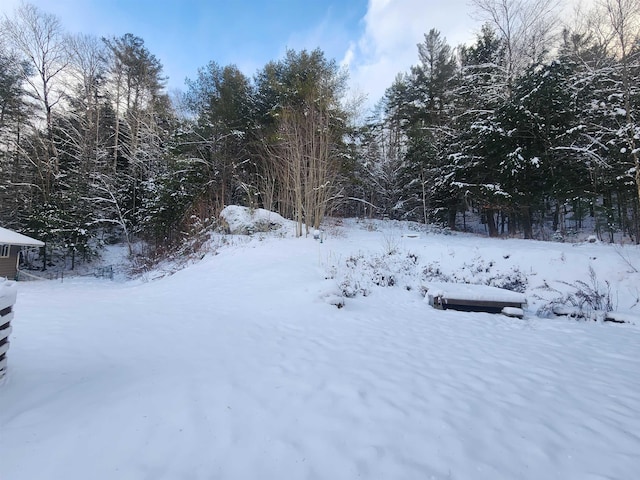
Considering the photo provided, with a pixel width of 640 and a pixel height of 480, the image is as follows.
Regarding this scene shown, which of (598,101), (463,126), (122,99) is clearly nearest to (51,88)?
(122,99)

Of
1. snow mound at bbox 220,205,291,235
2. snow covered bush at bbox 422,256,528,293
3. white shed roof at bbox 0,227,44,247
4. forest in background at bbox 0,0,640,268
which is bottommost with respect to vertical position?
snow covered bush at bbox 422,256,528,293

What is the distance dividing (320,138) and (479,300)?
9.37m

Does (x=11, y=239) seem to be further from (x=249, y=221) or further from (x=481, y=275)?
(x=481, y=275)

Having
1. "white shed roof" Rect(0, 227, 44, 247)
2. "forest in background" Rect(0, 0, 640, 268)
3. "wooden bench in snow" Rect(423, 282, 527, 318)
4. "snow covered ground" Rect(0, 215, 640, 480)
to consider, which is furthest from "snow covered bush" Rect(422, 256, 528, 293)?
"white shed roof" Rect(0, 227, 44, 247)

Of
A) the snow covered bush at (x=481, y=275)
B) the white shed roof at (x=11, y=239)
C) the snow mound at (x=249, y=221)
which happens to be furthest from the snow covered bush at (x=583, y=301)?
the white shed roof at (x=11, y=239)

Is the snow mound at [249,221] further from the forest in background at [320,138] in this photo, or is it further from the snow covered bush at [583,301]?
the snow covered bush at [583,301]

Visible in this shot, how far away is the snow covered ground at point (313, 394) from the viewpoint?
1678 millimetres

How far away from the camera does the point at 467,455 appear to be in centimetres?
179

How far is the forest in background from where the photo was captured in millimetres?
10266

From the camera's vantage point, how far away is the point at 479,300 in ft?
19.1

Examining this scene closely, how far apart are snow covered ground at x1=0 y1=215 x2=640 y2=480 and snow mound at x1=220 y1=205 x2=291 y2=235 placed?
7112mm

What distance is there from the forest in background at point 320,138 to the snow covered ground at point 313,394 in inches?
310

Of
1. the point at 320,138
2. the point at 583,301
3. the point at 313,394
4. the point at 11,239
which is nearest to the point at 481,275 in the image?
the point at 583,301

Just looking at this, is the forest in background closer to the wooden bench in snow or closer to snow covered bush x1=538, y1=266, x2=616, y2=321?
snow covered bush x1=538, y1=266, x2=616, y2=321
